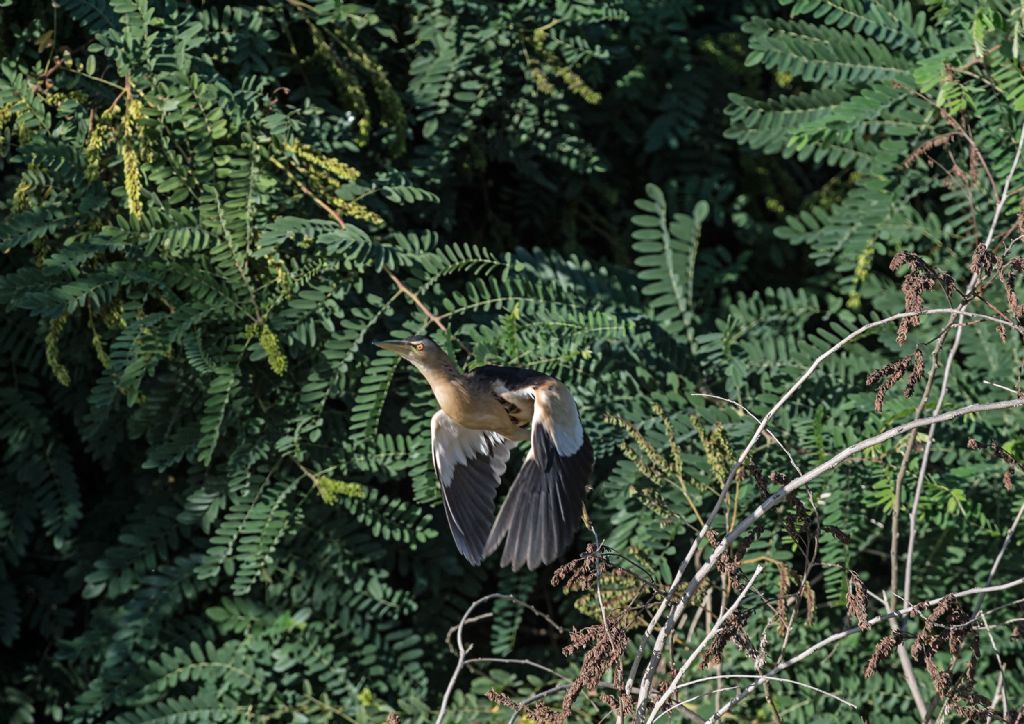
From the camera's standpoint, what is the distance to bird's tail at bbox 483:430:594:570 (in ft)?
8.83

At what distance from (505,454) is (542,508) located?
0.70 m

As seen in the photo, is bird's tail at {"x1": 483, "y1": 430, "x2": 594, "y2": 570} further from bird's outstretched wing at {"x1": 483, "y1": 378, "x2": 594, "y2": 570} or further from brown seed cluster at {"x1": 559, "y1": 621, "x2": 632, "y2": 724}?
brown seed cluster at {"x1": 559, "y1": 621, "x2": 632, "y2": 724}

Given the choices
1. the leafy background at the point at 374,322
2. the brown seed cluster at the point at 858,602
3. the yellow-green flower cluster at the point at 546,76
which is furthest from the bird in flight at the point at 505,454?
the yellow-green flower cluster at the point at 546,76

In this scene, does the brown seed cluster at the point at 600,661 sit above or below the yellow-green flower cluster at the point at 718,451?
above

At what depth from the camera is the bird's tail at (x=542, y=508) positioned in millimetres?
2691

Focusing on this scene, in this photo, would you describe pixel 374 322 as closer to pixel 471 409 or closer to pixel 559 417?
pixel 471 409

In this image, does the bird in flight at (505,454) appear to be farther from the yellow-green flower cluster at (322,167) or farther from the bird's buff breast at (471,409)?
the yellow-green flower cluster at (322,167)

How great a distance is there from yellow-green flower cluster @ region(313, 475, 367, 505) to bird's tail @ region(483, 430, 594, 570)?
0.57 metres

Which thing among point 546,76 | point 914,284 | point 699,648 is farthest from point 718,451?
point 546,76

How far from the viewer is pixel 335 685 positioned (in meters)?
3.76

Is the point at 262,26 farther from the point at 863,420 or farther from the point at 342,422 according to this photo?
the point at 863,420

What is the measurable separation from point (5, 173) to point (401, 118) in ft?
3.81

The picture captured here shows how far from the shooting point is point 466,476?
3.29 metres

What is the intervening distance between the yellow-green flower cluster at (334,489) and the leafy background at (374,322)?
1 cm
